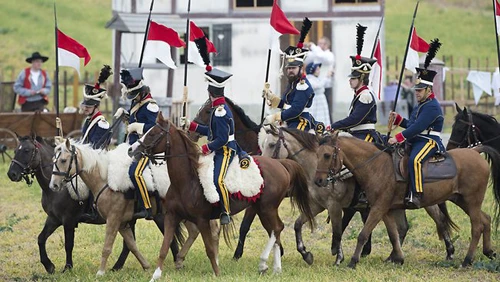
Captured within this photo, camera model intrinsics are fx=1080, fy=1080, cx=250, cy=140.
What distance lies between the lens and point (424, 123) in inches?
521

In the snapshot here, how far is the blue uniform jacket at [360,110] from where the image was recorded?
13.8m

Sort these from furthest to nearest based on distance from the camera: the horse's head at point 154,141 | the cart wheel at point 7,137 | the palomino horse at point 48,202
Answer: the cart wheel at point 7,137, the palomino horse at point 48,202, the horse's head at point 154,141

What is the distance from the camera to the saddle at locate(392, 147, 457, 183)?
13.2 m

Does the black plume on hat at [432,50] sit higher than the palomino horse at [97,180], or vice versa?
the black plume on hat at [432,50]

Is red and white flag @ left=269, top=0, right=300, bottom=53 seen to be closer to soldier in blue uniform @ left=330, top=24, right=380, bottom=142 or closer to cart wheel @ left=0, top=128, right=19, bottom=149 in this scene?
soldier in blue uniform @ left=330, top=24, right=380, bottom=142

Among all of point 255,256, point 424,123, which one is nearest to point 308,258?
point 255,256

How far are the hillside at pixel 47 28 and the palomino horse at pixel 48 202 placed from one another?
2532 centimetres

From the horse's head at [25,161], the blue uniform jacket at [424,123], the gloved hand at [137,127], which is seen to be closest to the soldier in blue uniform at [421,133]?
the blue uniform jacket at [424,123]

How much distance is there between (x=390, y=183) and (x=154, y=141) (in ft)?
10.2

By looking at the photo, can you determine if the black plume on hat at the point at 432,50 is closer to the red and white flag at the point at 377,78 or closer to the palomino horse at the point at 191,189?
the red and white flag at the point at 377,78

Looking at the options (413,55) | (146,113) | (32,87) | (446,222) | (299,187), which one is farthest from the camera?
(32,87)

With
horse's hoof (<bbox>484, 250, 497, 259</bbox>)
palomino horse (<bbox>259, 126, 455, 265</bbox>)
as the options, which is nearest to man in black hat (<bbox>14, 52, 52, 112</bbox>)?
palomino horse (<bbox>259, 126, 455, 265</bbox>)

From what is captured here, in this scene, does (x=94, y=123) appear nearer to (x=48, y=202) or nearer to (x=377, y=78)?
(x=48, y=202)

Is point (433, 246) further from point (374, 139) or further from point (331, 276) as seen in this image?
point (331, 276)
